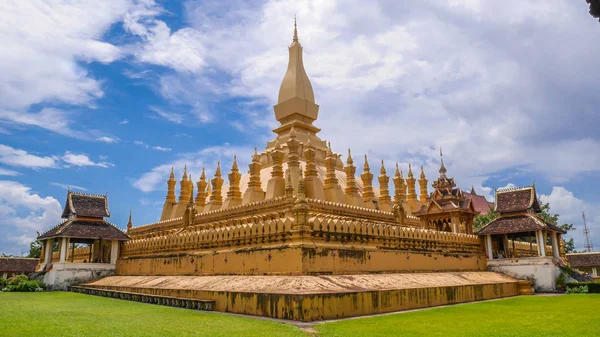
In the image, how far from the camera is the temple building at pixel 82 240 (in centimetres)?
2116

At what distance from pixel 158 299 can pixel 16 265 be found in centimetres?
2424

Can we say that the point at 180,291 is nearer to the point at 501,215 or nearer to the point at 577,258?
the point at 501,215

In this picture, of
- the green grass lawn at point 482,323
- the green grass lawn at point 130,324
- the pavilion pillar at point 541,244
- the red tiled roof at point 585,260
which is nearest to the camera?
the green grass lawn at point 130,324

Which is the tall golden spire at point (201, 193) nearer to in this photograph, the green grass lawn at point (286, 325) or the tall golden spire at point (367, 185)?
the tall golden spire at point (367, 185)

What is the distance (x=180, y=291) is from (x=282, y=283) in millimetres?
4155

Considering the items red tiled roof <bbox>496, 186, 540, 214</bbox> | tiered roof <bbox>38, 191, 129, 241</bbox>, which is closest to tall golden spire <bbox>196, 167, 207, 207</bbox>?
tiered roof <bbox>38, 191, 129, 241</bbox>

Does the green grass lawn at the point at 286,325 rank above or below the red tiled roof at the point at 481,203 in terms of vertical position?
below

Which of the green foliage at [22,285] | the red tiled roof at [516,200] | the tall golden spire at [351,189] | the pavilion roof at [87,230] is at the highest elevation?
the tall golden spire at [351,189]

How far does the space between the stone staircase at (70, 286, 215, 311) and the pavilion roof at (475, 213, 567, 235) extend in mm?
13984

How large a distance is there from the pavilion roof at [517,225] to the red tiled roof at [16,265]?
30.8 metres

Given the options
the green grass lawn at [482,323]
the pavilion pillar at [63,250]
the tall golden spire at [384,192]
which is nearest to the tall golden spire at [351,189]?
the tall golden spire at [384,192]

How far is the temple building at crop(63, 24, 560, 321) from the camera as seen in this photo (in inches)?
450

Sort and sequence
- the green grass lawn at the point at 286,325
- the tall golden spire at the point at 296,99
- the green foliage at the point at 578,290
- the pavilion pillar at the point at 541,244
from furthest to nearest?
the tall golden spire at the point at 296,99 → the pavilion pillar at the point at 541,244 → the green foliage at the point at 578,290 → the green grass lawn at the point at 286,325

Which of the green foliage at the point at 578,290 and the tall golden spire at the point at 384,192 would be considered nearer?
the green foliage at the point at 578,290
